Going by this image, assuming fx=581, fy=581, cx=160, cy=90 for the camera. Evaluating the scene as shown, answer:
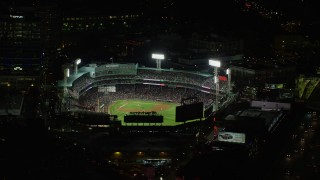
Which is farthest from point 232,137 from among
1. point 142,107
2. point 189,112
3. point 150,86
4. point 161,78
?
point 150,86

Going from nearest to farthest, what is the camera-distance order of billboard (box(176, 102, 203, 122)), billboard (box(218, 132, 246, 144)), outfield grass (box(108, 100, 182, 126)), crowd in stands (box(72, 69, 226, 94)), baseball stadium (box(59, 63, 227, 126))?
billboard (box(218, 132, 246, 144))
billboard (box(176, 102, 203, 122))
outfield grass (box(108, 100, 182, 126))
baseball stadium (box(59, 63, 227, 126))
crowd in stands (box(72, 69, 226, 94))

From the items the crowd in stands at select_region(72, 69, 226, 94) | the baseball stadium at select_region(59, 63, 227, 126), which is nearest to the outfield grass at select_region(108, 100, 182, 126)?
the baseball stadium at select_region(59, 63, 227, 126)

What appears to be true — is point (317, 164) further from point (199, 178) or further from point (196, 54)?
point (196, 54)

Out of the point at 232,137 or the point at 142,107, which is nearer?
the point at 232,137

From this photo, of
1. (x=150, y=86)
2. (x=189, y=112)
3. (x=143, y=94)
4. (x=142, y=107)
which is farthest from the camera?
(x=150, y=86)

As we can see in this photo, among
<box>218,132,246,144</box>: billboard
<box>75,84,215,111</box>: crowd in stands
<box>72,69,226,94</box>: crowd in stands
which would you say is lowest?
<box>218,132,246,144</box>: billboard

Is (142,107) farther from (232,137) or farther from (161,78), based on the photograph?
(232,137)

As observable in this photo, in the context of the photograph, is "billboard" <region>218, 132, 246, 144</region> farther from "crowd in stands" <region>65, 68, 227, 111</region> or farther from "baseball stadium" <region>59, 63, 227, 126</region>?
"crowd in stands" <region>65, 68, 227, 111</region>
